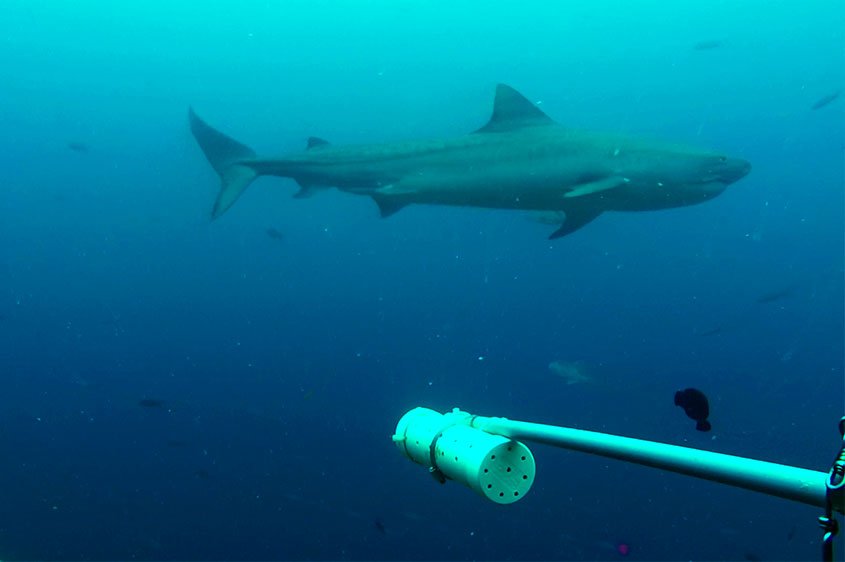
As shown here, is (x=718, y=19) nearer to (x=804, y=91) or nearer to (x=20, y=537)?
(x=804, y=91)

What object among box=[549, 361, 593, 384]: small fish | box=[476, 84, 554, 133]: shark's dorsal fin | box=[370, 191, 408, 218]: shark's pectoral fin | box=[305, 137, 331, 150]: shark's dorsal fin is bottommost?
box=[549, 361, 593, 384]: small fish

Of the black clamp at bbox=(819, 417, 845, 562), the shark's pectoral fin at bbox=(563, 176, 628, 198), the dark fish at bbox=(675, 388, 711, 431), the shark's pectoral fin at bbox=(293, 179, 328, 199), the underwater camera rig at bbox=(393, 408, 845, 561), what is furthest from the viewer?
the shark's pectoral fin at bbox=(293, 179, 328, 199)

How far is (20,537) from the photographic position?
48.0 feet

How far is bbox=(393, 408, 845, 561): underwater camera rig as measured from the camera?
4.85 ft

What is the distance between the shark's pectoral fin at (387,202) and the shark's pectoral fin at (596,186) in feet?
6.36

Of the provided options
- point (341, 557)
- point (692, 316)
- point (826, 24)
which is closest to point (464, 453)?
point (341, 557)

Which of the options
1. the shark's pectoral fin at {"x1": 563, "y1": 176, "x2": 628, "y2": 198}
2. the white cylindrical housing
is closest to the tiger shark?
the shark's pectoral fin at {"x1": 563, "y1": 176, "x2": 628, "y2": 198}

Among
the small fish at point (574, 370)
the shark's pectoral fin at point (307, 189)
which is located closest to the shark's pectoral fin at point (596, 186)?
the shark's pectoral fin at point (307, 189)

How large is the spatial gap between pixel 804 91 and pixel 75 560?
73524 millimetres

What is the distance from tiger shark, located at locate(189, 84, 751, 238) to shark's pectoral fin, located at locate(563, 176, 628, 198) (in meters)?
0.01

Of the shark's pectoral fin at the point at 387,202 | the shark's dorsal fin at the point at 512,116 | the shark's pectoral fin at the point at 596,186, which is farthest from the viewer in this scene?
the shark's pectoral fin at the point at 387,202

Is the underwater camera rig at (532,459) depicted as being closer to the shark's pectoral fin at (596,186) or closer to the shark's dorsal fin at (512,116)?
the shark's pectoral fin at (596,186)

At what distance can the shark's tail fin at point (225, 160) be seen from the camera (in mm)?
10062

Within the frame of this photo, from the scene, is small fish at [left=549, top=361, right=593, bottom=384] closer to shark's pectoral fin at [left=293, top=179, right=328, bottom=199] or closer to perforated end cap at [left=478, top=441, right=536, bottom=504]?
shark's pectoral fin at [left=293, top=179, right=328, bottom=199]
